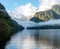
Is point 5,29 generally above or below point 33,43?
above

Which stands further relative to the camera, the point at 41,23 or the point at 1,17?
the point at 41,23

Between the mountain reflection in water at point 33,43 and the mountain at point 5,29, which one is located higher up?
the mountain at point 5,29

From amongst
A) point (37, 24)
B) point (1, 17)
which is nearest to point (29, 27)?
point (37, 24)

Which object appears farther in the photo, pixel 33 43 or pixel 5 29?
pixel 5 29

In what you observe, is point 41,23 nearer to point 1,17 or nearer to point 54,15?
point 54,15

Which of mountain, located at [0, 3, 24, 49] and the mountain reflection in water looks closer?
the mountain reflection in water

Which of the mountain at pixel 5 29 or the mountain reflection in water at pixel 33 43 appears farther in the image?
the mountain at pixel 5 29

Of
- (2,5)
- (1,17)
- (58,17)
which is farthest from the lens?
(58,17)

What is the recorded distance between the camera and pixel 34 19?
199500 millimetres

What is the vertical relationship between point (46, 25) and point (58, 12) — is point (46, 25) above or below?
below

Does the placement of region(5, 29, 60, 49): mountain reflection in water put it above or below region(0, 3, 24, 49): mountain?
below

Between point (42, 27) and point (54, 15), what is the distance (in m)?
17.6

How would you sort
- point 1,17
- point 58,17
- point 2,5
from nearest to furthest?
1. point 1,17
2. point 2,5
3. point 58,17

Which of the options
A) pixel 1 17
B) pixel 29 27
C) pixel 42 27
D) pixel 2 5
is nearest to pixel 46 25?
pixel 42 27
